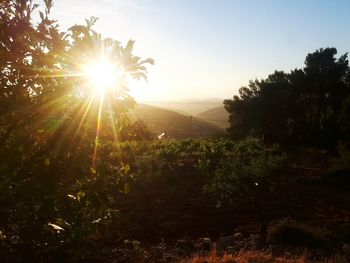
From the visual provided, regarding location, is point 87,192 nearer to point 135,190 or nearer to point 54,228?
point 54,228

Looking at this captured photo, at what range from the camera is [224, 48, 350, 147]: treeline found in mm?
46500

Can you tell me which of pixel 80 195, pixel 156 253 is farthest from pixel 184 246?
pixel 80 195

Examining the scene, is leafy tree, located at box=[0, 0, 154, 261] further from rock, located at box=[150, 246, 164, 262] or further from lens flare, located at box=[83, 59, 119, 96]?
rock, located at box=[150, 246, 164, 262]

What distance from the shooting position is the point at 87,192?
15.8 feet

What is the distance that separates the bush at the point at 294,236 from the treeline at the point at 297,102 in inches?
1229

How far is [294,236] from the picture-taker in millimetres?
14539

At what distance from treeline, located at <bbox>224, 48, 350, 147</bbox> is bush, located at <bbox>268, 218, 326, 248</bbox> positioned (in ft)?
102

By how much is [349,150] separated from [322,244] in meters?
17.6

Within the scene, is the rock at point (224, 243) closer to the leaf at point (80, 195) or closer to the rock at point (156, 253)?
the rock at point (156, 253)

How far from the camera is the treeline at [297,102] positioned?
4650 cm

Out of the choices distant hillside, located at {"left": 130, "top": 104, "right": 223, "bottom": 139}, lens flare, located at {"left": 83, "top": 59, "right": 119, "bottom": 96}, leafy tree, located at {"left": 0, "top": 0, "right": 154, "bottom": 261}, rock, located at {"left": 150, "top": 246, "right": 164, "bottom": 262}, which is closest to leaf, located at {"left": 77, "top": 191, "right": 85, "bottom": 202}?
leafy tree, located at {"left": 0, "top": 0, "right": 154, "bottom": 261}

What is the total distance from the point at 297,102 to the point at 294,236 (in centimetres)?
3617

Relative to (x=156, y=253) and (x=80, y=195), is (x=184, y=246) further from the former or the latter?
(x=80, y=195)

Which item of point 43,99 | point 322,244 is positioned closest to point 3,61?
point 43,99
